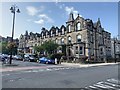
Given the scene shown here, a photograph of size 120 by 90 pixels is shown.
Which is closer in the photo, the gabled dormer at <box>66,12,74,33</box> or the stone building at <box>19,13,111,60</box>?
the stone building at <box>19,13,111,60</box>

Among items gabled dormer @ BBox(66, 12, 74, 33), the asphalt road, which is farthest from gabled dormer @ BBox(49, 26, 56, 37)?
the asphalt road

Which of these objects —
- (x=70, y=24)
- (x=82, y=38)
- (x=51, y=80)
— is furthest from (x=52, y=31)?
(x=51, y=80)

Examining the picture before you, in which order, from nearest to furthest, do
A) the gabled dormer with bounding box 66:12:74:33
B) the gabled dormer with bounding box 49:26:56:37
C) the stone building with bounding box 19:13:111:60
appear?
the stone building with bounding box 19:13:111:60 → the gabled dormer with bounding box 66:12:74:33 → the gabled dormer with bounding box 49:26:56:37

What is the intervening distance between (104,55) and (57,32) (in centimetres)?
1618

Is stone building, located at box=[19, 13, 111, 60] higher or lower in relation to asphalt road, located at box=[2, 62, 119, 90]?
higher

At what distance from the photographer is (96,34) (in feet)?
179

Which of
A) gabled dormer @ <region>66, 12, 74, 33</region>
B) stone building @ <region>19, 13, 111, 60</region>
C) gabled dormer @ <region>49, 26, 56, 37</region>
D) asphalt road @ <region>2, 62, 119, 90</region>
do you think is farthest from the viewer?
gabled dormer @ <region>49, 26, 56, 37</region>

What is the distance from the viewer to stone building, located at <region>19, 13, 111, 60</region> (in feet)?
160

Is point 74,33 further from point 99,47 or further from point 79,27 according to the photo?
point 99,47

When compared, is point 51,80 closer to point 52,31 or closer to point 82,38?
point 82,38

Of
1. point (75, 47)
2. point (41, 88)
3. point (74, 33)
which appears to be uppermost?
point (74, 33)

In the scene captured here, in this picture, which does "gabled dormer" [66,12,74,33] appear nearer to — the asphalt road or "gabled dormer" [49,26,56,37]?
"gabled dormer" [49,26,56,37]

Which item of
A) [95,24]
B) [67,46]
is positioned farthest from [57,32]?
[95,24]

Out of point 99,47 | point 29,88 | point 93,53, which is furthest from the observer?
point 99,47
